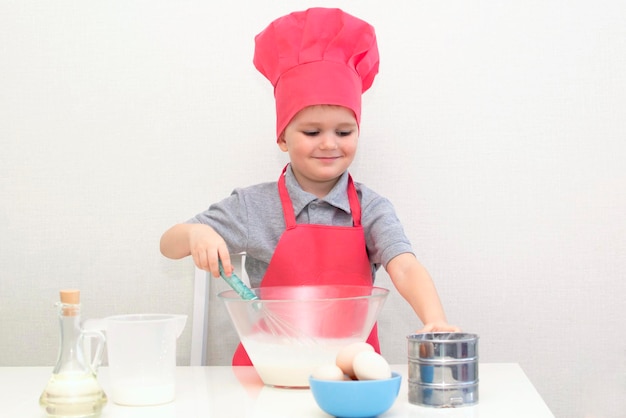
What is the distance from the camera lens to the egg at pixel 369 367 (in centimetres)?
85

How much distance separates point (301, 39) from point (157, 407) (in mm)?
649

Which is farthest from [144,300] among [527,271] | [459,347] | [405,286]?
[459,347]

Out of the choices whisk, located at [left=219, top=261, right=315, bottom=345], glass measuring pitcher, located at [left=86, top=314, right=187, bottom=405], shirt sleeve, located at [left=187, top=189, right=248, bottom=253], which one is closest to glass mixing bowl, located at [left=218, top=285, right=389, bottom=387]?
whisk, located at [left=219, top=261, right=315, bottom=345]

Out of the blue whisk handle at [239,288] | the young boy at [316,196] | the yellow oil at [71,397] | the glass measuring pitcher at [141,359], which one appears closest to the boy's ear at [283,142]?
the young boy at [316,196]

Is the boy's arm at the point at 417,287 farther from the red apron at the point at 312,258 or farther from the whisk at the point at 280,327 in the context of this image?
the whisk at the point at 280,327

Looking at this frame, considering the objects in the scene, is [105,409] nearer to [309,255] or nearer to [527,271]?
[309,255]

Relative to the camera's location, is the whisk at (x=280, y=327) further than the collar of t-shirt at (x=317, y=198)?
No

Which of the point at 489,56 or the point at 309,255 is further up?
the point at 489,56

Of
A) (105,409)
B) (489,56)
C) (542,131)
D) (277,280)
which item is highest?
(489,56)

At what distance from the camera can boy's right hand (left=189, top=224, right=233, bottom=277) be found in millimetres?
1091

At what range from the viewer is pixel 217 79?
1601mm

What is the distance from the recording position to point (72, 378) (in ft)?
2.83

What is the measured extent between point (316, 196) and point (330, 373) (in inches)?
22.2

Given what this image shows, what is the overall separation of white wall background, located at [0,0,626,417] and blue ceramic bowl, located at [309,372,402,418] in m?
0.76
